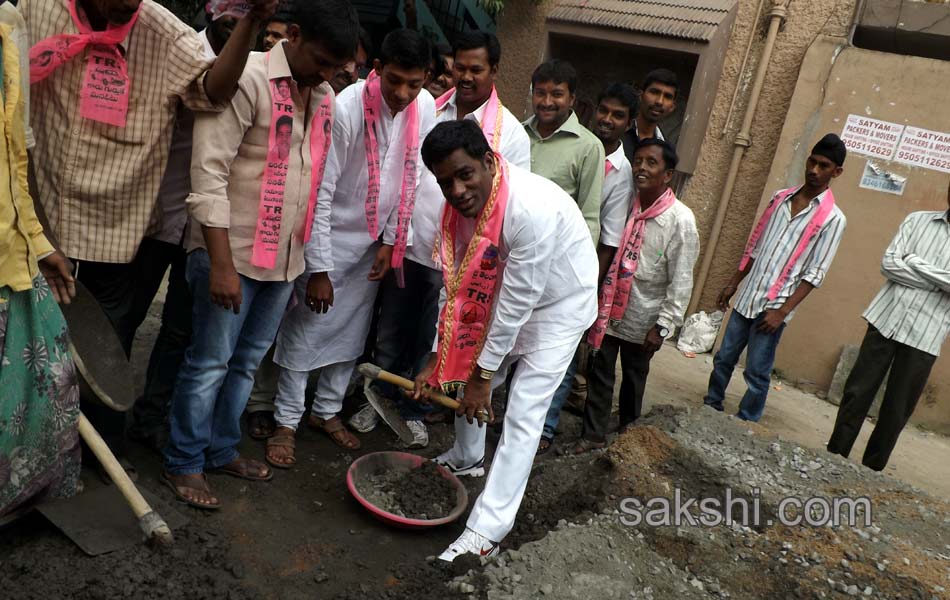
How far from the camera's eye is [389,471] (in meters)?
3.29

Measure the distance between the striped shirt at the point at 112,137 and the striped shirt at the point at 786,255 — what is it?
3520 millimetres

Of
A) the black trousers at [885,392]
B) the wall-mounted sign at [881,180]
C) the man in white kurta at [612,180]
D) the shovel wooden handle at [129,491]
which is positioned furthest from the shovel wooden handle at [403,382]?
the wall-mounted sign at [881,180]

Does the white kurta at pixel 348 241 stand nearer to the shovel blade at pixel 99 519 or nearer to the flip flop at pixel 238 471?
the flip flop at pixel 238 471

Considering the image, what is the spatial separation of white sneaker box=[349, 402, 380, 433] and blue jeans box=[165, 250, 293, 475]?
0.82 metres

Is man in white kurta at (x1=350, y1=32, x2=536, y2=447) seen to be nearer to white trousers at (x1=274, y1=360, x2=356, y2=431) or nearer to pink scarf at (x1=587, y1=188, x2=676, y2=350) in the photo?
white trousers at (x1=274, y1=360, x2=356, y2=431)

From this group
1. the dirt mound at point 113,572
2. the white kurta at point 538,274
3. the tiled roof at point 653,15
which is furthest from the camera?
the tiled roof at point 653,15

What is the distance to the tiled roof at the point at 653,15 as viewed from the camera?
626 cm

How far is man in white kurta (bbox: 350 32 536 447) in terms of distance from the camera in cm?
347

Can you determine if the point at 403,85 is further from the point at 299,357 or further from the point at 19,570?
the point at 19,570

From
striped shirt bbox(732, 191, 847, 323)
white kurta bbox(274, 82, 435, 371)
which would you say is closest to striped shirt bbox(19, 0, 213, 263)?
white kurta bbox(274, 82, 435, 371)

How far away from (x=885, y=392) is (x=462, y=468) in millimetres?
2553

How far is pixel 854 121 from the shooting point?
19.1 ft

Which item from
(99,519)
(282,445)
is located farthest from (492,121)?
(99,519)

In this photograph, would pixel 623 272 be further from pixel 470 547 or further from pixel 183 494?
pixel 183 494
